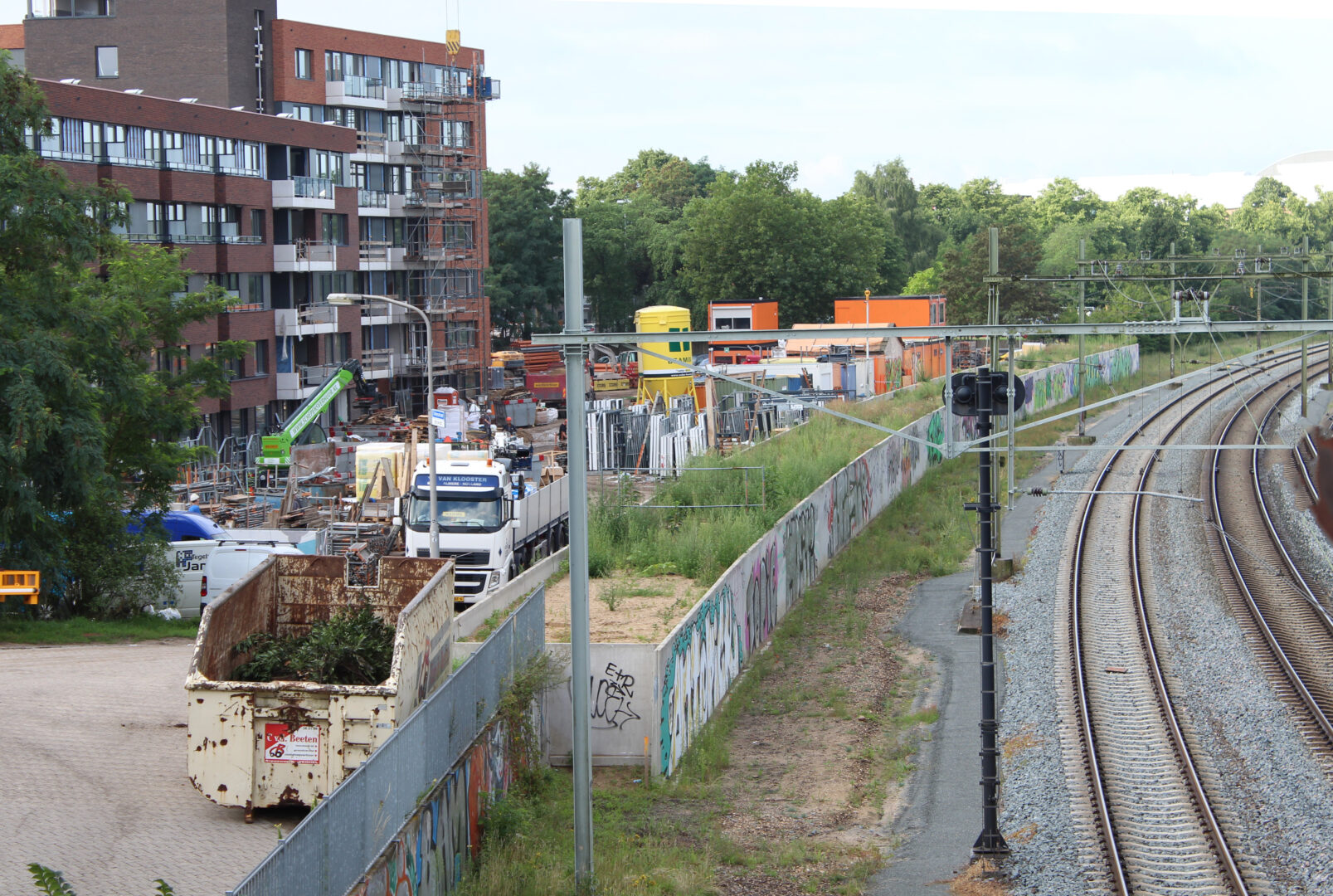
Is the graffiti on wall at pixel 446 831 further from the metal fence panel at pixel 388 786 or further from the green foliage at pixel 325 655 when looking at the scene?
the green foliage at pixel 325 655

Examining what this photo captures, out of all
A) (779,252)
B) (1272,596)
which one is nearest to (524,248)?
(779,252)

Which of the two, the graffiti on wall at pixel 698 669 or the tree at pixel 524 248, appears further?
the tree at pixel 524 248

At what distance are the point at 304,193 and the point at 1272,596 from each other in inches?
1774

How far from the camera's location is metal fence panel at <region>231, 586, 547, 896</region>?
906 centimetres

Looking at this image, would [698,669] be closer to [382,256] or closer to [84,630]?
[84,630]

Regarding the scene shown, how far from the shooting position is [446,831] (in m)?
13.0

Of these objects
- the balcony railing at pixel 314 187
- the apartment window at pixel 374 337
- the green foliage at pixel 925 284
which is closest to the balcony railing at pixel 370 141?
the apartment window at pixel 374 337

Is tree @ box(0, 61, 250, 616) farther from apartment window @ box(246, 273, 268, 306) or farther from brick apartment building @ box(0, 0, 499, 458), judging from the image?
apartment window @ box(246, 273, 268, 306)

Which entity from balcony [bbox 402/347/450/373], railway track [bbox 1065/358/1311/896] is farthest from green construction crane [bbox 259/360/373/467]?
railway track [bbox 1065/358/1311/896]

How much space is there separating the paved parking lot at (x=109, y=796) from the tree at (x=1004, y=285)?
67159 millimetres

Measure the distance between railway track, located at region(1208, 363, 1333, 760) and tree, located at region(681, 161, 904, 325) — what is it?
168 feet

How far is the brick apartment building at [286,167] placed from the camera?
49688mm

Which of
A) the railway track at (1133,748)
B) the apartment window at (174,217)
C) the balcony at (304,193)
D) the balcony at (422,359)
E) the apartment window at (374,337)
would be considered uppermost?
the balcony at (304,193)

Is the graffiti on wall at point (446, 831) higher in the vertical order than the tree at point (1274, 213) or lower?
lower
